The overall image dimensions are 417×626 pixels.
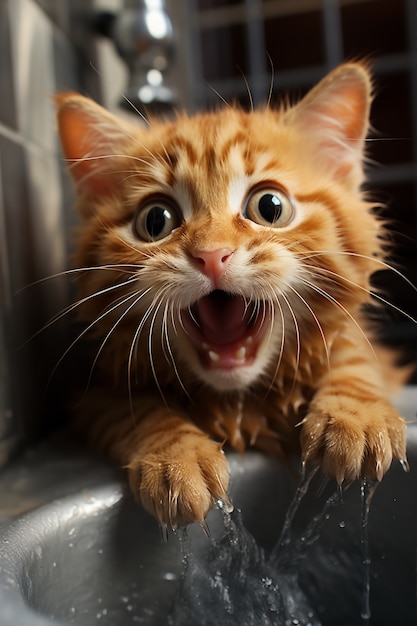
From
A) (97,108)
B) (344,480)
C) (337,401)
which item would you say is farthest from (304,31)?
(344,480)

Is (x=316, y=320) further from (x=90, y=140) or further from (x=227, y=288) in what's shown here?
(x=90, y=140)

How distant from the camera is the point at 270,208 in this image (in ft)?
2.90

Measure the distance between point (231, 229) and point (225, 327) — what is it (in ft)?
0.47

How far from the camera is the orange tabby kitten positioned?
2.59ft

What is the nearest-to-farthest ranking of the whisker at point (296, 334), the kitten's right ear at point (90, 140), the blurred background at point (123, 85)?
the whisker at point (296, 334) → the kitten's right ear at point (90, 140) → the blurred background at point (123, 85)

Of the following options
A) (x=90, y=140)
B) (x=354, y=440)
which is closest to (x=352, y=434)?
(x=354, y=440)

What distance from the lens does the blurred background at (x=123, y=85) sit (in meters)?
1.10

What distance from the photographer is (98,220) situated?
0.96 meters

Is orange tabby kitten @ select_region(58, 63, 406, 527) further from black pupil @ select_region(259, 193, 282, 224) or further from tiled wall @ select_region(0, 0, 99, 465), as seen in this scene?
tiled wall @ select_region(0, 0, 99, 465)

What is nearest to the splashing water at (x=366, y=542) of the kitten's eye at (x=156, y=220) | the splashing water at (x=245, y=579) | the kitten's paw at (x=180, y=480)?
the splashing water at (x=245, y=579)

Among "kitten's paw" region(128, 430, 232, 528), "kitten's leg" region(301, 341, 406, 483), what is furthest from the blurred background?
"kitten's leg" region(301, 341, 406, 483)

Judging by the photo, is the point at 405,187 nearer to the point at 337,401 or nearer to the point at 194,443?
the point at 337,401

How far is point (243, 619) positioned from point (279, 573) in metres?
0.10

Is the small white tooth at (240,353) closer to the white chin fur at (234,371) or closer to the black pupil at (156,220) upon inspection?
the white chin fur at (234,371)
